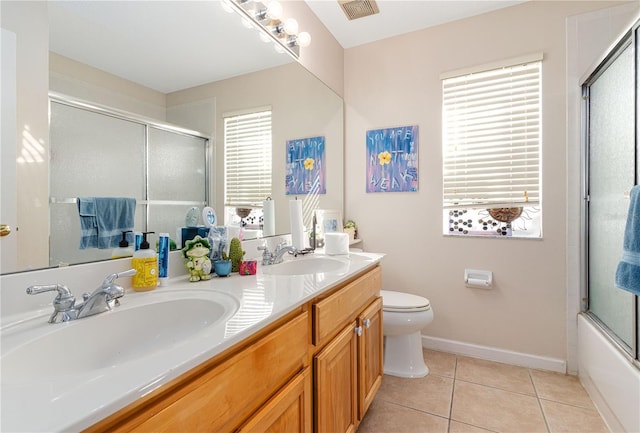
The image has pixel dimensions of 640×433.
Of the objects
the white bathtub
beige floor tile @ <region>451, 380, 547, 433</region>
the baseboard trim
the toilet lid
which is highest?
the toilet lid

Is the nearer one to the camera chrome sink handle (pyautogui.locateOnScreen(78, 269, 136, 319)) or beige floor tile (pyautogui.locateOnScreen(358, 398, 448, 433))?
chrome sink handle (pyautogui.locateOnScreen(78, 269, 136, 319))

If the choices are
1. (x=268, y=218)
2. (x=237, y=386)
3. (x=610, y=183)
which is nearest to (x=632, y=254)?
(x=610, y=183)

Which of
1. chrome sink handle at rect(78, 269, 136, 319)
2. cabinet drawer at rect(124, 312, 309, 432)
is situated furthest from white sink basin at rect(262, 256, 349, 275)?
chrome sink handle at rect(78, 269, 136, 319)

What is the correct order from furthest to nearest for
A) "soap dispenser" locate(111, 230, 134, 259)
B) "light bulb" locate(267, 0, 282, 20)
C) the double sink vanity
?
"light bulb" locate(267, 0, 282, 20), "soap dispenser" locate(111, 230, 134, 259), the double sink vanity

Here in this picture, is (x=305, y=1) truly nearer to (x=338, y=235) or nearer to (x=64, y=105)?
(x=338, y=235)

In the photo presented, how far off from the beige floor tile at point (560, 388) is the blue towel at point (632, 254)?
95 cm

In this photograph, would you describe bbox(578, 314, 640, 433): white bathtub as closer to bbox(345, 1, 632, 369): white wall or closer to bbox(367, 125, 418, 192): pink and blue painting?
bbox(345, 1, 632, 369): white wall

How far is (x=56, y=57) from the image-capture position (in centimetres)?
85

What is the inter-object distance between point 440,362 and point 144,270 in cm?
206

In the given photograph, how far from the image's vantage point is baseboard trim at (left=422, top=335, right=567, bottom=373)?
2035 mm

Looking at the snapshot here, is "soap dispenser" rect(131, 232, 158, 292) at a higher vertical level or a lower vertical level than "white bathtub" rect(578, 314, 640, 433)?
higher

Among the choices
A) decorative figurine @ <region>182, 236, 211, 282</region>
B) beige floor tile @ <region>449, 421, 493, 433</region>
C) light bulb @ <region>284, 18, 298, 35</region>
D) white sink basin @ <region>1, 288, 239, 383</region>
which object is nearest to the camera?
white sink basin @ <region>1, 288, 239, 383</region>

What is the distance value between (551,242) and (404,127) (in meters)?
1.29

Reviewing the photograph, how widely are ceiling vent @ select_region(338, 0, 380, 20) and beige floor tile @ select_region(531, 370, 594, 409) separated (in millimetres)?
2673
